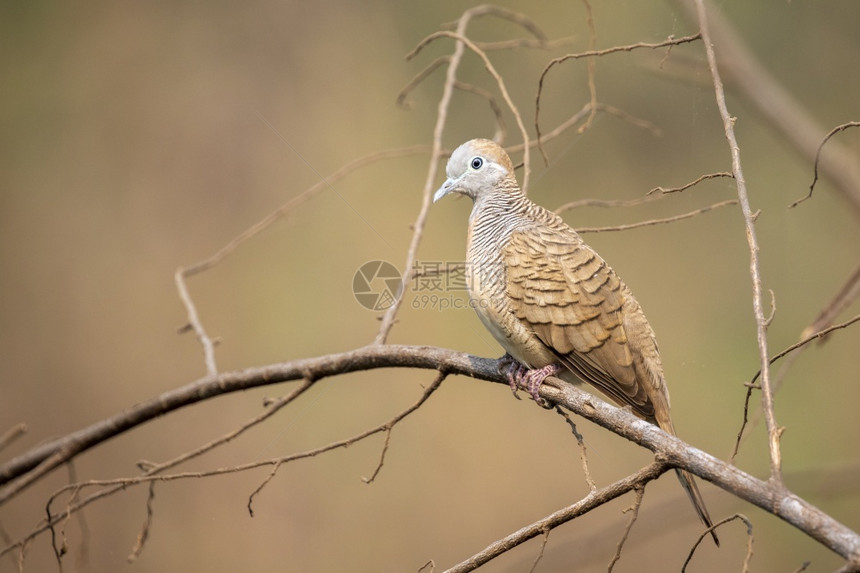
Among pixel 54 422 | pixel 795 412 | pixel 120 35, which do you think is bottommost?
pixel 795 412

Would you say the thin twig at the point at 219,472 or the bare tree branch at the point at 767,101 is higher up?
the bare tree branch at the point at 767,101

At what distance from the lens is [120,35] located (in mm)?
3342

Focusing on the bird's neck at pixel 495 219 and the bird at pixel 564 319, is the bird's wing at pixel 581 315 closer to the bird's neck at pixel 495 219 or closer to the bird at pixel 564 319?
the bird at pixel 564 319

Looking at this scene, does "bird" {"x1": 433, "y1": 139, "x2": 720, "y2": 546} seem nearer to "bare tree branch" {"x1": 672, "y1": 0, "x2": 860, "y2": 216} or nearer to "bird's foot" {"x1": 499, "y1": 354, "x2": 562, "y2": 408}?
"bird's foot" {"x1": 499, "y1": 354, "x2": 562, "y2": 408}

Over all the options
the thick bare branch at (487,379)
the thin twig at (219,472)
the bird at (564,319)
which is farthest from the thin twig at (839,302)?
the thin twig at (219,472)

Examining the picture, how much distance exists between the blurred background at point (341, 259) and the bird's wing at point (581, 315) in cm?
131

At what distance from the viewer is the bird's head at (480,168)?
2105 mm

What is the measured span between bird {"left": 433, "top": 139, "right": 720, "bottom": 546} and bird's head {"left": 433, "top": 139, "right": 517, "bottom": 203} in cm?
24

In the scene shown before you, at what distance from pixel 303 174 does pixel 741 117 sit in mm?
2079

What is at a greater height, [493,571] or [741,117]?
[741,117]

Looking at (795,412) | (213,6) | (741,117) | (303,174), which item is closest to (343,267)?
(303,174)

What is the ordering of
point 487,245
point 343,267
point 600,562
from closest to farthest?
1. point 487,245
2. point 600,562
3. point 343,267

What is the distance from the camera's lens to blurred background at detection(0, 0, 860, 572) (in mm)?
2967

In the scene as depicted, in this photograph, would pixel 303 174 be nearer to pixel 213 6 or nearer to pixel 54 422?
pixel 213 6
